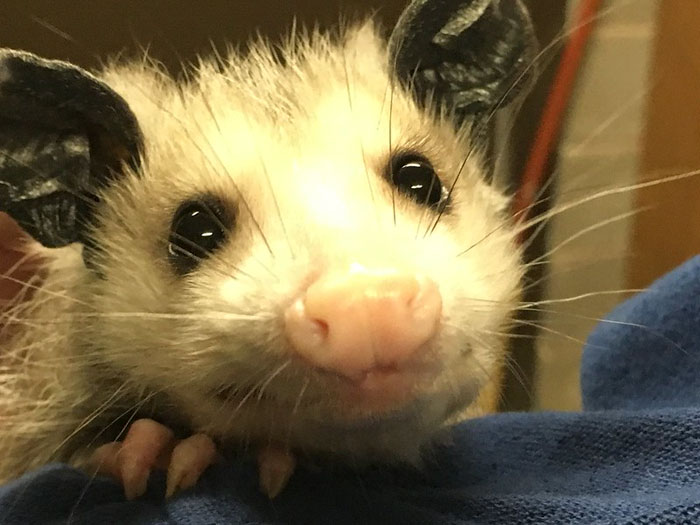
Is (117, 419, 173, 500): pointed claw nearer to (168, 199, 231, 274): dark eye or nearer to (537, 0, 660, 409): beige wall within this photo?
(168, 199, 231, 274): dark eye

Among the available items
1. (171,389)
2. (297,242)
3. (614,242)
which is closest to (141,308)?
(171,389)

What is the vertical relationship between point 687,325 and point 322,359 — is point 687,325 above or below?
below

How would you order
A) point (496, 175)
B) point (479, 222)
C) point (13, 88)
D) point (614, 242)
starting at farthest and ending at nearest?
point (614, 242) < point (496, 175) < point (479, 222) < point (13, 88)

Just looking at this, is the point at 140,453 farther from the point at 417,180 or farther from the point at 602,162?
the point at 602,162

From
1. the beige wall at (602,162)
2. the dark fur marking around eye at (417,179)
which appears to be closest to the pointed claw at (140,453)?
the dark fur marking around eye at (417,179)

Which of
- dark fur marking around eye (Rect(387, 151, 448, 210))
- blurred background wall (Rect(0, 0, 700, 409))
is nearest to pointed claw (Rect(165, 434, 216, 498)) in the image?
dark fur marking around eye (Rect(387, 151, 448, 210))

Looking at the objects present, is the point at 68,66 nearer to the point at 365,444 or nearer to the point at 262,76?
the point at 262,76

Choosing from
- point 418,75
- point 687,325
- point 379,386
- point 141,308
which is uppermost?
point 418,75

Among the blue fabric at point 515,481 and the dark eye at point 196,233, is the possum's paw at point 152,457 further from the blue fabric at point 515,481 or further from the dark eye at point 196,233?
the dark eye at point 196,233
